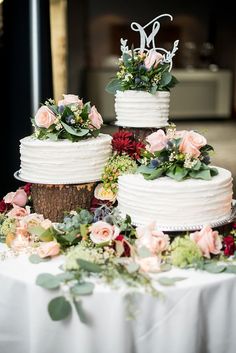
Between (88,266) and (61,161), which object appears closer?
(88,266)

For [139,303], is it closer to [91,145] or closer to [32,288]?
[32,288]

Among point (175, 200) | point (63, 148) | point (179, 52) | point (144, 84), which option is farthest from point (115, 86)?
point (179, 52)

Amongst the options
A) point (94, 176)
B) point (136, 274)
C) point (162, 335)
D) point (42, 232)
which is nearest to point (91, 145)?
point (94, 176)

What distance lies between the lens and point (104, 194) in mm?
2816

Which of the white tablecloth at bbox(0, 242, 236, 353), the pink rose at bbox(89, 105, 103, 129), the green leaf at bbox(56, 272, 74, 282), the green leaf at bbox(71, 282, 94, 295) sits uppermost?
the pink rose at bbox(89, 105, 103, 129)

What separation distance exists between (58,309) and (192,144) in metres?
0.97

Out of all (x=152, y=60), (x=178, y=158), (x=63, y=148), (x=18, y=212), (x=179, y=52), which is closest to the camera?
(x=178, y=158)

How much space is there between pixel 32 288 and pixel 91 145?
90 cm

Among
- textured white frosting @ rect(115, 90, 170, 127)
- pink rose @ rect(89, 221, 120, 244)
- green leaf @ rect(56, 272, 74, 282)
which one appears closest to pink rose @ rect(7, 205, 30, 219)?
pink rose @ rect(89, 221, 120, 244)

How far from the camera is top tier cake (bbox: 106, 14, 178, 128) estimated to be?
3.16 meters

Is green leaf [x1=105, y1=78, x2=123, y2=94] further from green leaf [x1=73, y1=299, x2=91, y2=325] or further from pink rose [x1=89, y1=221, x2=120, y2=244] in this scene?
green leaf [x1=73, y1=299, x2=91, y2=325]

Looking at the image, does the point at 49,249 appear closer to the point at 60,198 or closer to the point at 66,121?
the point at 60,198

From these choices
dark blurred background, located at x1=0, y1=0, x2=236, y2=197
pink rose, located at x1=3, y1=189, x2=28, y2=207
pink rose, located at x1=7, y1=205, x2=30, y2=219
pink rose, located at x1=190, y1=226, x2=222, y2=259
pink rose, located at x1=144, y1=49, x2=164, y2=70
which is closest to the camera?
pink rose, located at x1=190, y1=226, x2=222, y2=259

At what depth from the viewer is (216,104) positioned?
1464cm
